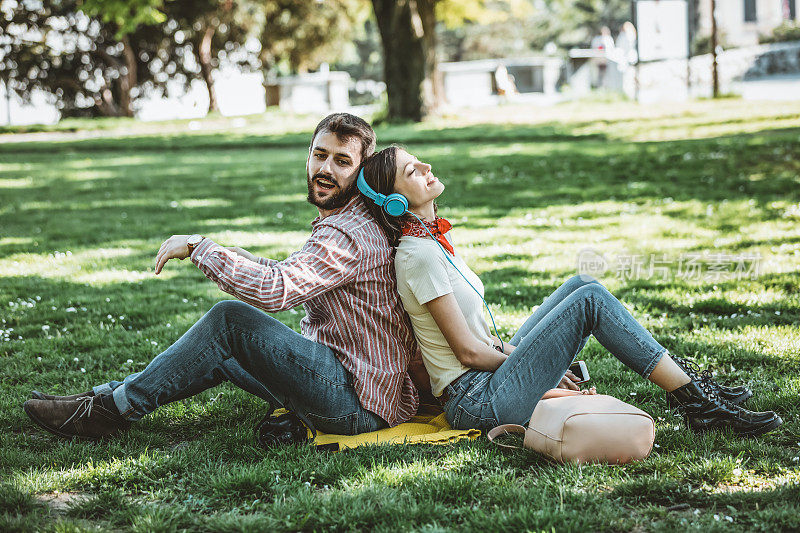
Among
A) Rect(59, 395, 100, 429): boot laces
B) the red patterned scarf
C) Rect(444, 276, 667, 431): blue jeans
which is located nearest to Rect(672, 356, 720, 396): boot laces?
Rect(444, 276, 667, 431): blue jeans

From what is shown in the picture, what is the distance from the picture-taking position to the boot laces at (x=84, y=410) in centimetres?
364

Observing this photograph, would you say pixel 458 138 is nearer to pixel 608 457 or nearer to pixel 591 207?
pixel 591 207

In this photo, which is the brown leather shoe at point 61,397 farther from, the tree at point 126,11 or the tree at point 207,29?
the tree at point 207,29

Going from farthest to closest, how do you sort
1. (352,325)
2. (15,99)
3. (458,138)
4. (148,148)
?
(15,99) < (148,148) < (458,138) < (352,325)

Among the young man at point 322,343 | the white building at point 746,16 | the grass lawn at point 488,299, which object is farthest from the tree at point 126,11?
the white building at point 746,16

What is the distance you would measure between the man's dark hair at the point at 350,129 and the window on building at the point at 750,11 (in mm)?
45998

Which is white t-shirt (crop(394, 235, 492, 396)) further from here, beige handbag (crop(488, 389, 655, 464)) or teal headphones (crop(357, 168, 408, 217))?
beige handbag (crop(488, 389, 655, 464))

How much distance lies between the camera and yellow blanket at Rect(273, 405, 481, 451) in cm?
355

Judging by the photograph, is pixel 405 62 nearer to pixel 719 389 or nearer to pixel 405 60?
pixel 405 60

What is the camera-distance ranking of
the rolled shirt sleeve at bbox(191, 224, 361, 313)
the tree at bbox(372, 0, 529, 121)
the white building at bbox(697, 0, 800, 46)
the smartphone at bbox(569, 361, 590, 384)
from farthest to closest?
the white building at bbox(697, 0, 800, 46)
the tree at bbox(372, 0, 529, 121)
the smartphone at bbox(569, 361, 590, 384)
the rolled shirt sleeve at bbox(191, 224, 361, 313)

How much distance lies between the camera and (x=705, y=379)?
3.65 m

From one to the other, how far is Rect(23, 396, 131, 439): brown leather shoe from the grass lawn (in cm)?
6

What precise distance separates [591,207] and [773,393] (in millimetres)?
6350

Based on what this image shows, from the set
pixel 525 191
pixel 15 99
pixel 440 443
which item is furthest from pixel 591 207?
pixel 15 99
